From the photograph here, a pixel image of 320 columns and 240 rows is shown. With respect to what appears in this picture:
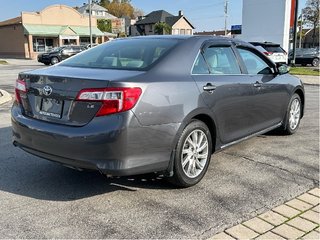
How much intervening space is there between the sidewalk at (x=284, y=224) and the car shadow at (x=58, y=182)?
0.98 metres

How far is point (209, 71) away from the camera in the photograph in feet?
14.0

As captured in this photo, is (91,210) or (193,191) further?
(193,191)

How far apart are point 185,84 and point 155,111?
526mm

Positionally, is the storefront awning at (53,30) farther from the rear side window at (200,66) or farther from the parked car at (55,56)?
the rear side window at (200,66)

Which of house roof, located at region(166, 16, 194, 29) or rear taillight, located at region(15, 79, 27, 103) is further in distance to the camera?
house roof, located at region(166, 16, 194, 29)

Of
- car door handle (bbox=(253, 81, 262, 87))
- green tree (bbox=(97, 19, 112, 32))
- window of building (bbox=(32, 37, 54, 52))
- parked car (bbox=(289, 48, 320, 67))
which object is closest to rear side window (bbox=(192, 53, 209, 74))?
car door handle (bbox=(253, 81, 262, 87))

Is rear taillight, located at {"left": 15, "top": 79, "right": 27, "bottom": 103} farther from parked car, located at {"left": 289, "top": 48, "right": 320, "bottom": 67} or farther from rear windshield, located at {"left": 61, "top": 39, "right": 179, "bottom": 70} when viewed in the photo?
parked car, located at {"left": 289, "top": 48, "right": 320, "bottom": 67}

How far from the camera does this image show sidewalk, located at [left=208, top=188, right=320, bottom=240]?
10.1 ft

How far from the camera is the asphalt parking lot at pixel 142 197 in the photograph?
10.3ft

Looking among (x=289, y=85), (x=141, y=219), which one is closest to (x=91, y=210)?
(x=141, y=219)

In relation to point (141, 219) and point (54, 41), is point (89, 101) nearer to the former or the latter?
point (141, 219)

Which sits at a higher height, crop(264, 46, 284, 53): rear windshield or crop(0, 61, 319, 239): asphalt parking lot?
crop(264, 46, 284, 53): rear windshield

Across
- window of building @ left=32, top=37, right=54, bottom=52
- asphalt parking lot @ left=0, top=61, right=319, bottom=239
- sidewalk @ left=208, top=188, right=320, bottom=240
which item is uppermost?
window of building @ left=32, top=37, right=54, bottom=52

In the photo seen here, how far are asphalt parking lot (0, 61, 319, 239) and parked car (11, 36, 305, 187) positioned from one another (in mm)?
334
